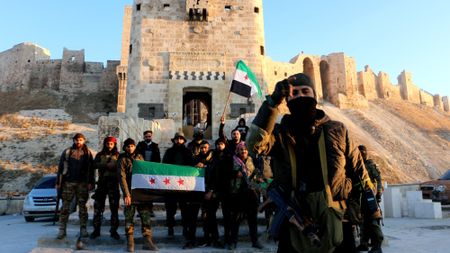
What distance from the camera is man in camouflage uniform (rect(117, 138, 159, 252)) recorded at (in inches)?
204

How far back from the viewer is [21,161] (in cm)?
2348

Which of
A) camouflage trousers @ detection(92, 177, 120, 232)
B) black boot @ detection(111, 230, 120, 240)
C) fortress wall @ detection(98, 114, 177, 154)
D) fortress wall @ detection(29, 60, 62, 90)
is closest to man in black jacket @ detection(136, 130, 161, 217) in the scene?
camouflage trousers @ detection(92, 177, 120, 232)

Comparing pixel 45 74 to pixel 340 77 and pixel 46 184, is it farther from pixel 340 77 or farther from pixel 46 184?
pixel 46 184

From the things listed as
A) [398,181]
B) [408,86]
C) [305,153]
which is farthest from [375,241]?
[408,86]

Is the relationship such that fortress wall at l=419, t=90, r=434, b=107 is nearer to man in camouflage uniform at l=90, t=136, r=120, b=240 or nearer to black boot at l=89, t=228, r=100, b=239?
man in camouflage uniform at l=90, t=136, r=120, b=240

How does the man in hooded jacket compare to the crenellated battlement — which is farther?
the crenellated battlement

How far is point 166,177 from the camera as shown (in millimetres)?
5918

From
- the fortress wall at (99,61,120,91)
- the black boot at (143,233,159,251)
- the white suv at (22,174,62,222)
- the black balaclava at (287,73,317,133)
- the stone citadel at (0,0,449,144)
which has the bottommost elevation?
the black boot at (143,233,159,251)

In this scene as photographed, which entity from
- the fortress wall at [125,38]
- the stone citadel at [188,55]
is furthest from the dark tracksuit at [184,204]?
the fortress wall at [125,38]

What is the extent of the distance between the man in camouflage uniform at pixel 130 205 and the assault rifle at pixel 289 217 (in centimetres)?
335

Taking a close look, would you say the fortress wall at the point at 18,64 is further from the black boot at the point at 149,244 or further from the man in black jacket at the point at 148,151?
the black boot at the point at 149,244

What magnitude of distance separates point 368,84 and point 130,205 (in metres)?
58.1

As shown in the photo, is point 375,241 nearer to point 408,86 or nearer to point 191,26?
point 191,26

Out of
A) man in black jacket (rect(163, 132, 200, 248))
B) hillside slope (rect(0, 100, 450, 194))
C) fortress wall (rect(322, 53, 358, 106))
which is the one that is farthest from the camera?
fortress wall (rect(322, 53, 358, 106))
